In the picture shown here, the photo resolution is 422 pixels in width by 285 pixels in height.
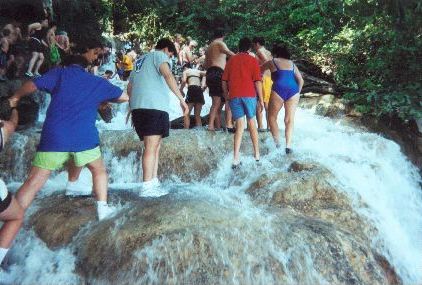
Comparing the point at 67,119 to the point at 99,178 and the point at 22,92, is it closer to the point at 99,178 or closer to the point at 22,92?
the point at 22,92

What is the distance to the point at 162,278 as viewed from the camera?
3.96 m

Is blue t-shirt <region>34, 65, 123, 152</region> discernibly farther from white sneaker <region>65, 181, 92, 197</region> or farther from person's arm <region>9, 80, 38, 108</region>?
white sneaker <region>65, 181, 92, 197</region>

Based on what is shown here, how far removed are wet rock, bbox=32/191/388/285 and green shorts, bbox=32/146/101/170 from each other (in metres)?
0.74

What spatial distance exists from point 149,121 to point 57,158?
119 centimetres

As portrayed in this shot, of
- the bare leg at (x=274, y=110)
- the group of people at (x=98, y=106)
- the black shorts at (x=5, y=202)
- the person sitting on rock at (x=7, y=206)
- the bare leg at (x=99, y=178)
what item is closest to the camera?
the person sitting on rock at (x=7, y=206)

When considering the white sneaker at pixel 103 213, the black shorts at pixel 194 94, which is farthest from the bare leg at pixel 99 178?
the black shorts at pixel 194 94

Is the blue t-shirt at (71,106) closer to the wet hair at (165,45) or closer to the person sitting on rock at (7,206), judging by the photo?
the person sitting on rock at (7,206)

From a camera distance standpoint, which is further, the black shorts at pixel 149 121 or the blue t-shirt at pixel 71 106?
the black shorts at pixel 149 121

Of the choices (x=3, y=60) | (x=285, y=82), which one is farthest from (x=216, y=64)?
(x=3, y=60)

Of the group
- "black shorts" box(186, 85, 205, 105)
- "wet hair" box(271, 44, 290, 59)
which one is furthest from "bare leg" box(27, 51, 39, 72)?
"wet hair" box(271, 44, 290, 59)

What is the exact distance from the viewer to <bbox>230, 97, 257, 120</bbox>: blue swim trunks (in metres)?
6.87

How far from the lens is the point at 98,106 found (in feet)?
14.8

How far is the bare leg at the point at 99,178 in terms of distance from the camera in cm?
457

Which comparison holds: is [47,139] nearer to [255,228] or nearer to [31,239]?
[31,239]
